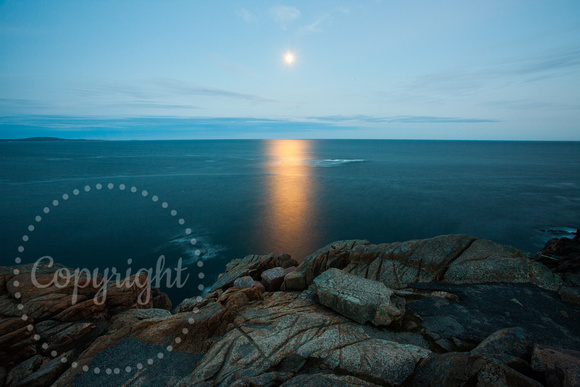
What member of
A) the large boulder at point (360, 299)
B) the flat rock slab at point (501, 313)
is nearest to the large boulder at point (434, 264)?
the flat rock slab at point (501, 313)

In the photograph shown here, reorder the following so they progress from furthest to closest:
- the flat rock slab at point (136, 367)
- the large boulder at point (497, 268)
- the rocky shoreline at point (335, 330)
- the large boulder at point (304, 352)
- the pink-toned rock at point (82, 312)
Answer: the large boulder at point (497, 268)
the pink-toned rock at point (82, 312)
the flat rock slab at point (136, 367)
the large boulder at point (304, 352)
the rocky shoreline at point (335, 330)

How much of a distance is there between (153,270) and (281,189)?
37564 mm

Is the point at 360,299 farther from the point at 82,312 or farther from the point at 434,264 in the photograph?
the point at 82,312

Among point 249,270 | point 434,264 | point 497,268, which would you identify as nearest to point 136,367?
point 249,270

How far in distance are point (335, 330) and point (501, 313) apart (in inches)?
296

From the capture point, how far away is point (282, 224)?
129 ft

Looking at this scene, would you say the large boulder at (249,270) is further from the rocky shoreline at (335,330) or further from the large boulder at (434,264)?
the large boulder at (434,264)

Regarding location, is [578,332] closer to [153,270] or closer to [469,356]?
[469,356]

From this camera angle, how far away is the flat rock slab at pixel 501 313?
10117 mm

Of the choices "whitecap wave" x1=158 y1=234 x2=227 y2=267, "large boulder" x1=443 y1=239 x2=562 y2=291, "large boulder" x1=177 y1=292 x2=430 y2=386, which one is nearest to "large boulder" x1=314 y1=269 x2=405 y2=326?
"large boulder" x1=177 y1=292 x2=430 y2=386

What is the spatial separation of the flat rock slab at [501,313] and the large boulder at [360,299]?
1492mm

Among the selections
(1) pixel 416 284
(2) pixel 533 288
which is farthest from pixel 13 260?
(2) pixel 533 288

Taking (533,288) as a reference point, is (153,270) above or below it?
below

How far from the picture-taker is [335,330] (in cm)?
1021
